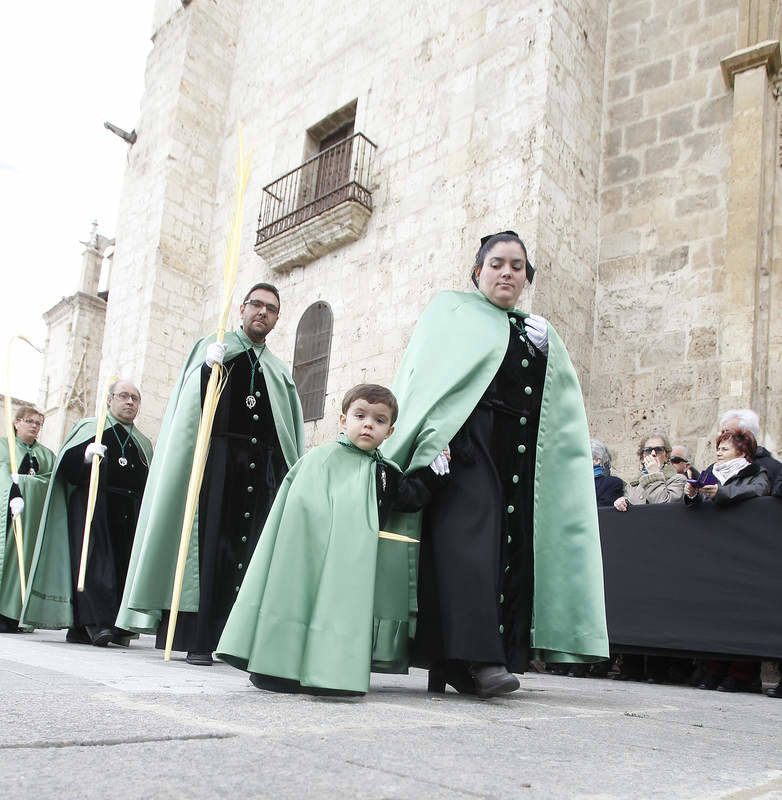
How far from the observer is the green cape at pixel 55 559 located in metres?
6.14

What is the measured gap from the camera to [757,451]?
5586 millimetres

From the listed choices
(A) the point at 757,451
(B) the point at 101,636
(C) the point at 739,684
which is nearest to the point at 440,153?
(A) the point at 757,451

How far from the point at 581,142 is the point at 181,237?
23.0 ft

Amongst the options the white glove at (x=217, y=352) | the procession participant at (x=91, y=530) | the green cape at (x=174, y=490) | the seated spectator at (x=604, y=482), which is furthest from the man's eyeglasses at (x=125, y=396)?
the seated spectator at (x=604, y=482)

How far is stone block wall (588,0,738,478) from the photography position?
28.2 feet

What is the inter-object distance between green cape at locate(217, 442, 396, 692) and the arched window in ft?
27.1

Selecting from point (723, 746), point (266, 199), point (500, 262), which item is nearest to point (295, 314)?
point (266, 199)

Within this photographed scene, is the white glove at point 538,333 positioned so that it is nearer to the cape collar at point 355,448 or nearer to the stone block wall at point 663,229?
the cape collar at point 355,448

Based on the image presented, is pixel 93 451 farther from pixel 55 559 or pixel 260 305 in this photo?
pixel 260 305

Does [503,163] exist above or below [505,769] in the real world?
above

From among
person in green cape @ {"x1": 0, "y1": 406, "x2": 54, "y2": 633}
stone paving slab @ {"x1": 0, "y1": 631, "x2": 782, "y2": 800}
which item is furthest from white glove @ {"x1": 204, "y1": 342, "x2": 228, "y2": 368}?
person in green cape @ {"x1": 0, "y1": 406, "x2": 54, "y2": 633}

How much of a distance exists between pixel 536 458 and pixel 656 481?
2949mm

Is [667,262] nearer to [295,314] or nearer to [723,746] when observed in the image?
[295,314]

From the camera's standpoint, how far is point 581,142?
31.4ft
